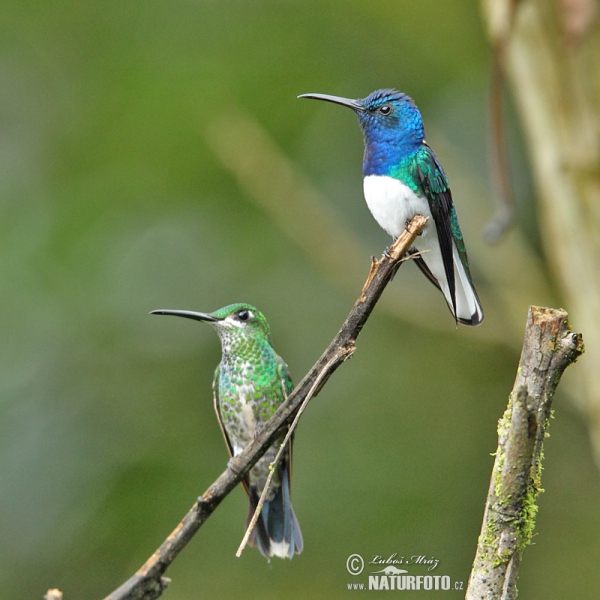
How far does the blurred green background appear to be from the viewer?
724 centimetres

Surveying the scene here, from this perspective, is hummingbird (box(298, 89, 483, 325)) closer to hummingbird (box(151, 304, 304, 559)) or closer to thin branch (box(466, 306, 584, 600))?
hummingbird (box(151, 304, 304, 559))

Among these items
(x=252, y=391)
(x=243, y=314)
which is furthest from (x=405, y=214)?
(x=252, y=391)

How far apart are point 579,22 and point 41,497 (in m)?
6.79

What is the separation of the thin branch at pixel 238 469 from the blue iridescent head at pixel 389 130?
167cm

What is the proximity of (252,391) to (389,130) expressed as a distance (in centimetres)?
137

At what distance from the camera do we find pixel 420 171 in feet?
12.6

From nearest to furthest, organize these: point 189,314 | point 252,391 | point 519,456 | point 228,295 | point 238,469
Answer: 1. point 519,456
2. point 238,469
3. point 189,314
4. point 252,391
5. point 228,295

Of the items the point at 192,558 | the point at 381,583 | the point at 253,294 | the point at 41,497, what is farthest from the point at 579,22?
the point at 41,497

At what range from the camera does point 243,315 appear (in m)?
3.80

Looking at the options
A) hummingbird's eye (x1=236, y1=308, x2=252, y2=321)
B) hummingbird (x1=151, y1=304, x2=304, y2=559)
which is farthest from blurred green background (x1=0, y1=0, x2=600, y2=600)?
hummingbird's eye (x1=236, y1=308, x2=252, y2=321)

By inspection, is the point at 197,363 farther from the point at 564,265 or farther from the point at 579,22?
the point at 579,22

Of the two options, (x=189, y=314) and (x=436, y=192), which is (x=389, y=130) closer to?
(x=436, y=192)

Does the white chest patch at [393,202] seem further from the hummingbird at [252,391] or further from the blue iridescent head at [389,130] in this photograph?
the hummingbird at [252,391]

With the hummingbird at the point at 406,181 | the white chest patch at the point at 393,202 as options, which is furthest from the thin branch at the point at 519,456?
the white chest patch at the point at 393,202
